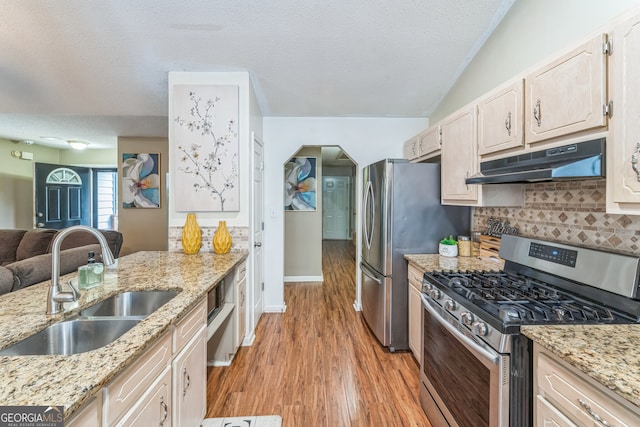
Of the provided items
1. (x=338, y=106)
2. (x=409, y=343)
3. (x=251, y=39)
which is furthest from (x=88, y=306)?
(x=338, y=106)

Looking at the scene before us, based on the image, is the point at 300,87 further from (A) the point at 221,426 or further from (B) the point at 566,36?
(A) the point at 221,426

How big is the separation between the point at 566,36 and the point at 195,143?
8.87 feet

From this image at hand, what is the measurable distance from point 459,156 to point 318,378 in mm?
1979

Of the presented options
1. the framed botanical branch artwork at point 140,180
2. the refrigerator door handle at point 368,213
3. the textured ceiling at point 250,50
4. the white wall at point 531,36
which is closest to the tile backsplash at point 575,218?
the white wall at point 531,36

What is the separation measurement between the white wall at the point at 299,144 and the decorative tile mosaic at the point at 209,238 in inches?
31.4

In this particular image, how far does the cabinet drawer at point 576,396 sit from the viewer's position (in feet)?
2.58

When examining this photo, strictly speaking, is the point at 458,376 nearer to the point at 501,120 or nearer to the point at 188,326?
the point at 188,326

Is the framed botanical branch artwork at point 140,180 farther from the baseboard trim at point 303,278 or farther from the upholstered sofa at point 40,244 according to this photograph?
the baseboard trim at point 303,278

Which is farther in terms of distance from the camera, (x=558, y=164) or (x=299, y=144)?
(x=299, y=144)

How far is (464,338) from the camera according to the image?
135cm

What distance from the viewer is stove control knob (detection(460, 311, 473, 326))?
4.33ft

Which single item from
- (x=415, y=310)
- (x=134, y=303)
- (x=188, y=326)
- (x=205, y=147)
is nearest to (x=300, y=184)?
(x=205, y=147)

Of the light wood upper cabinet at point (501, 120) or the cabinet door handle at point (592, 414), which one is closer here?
the cabinet door handle at point (592, 414)

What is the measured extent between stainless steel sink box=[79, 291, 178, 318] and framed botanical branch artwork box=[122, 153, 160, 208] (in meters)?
3.56
